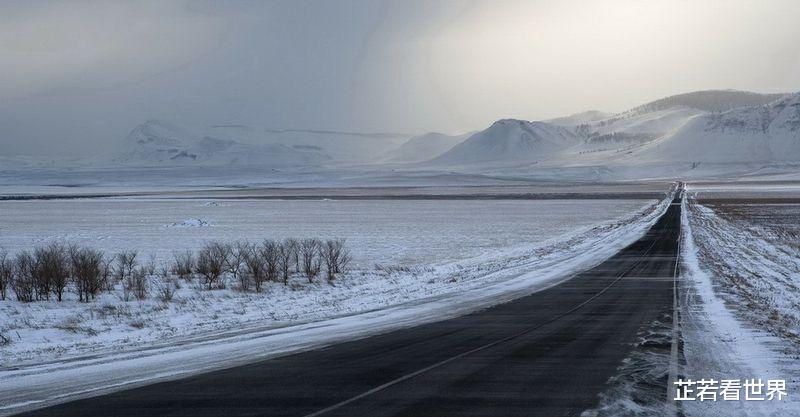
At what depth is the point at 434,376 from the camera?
433 inches

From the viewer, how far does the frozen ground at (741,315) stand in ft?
35.3

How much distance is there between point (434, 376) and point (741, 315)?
8557 mm

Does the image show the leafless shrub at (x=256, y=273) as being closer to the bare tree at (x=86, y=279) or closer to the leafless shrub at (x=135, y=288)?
the leafless shrub at (x=135, y=288)

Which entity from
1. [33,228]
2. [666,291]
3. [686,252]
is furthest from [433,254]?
[33,228]

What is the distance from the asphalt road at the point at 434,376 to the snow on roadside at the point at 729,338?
1062 mm

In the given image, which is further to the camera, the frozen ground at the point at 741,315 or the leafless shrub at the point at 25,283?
the leafless shrub at the point at 25,283

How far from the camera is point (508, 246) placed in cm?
4262

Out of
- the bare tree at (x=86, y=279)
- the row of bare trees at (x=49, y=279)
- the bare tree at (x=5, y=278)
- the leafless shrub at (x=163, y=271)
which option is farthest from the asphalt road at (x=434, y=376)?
the leafless shrub at (x=163, y=271)

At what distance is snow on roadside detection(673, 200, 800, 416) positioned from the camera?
30.8 feet

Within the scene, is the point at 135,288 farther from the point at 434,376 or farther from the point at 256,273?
the point at 434,376

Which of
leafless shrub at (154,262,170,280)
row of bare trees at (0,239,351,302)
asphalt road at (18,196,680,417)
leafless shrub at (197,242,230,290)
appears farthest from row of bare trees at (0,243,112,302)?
asphalt road at (18,196,680,417)

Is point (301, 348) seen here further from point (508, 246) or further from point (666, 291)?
point (508, 246)

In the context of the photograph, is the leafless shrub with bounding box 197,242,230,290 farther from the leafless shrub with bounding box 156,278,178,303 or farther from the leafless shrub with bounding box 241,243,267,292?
the leafless shrub with bounding box 156,278,178,303

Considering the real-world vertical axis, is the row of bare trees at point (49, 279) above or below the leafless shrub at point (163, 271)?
above
